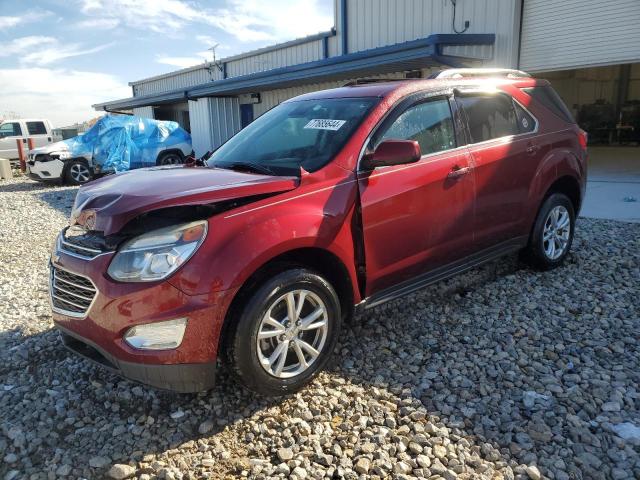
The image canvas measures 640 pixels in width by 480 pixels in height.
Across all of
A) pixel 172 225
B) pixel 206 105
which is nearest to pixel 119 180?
pixel 172 225

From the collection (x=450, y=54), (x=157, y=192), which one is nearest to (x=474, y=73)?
(x=157, y=192)

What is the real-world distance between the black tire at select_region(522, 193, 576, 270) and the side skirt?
6.4 inches

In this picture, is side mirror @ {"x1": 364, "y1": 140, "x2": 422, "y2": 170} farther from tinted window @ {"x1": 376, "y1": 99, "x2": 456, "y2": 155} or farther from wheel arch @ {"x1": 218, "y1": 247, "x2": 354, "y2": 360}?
wheel arch @ {"x1": 218, "y1": 247, "x2": 354, "y2": 360}

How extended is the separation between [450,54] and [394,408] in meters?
8.49

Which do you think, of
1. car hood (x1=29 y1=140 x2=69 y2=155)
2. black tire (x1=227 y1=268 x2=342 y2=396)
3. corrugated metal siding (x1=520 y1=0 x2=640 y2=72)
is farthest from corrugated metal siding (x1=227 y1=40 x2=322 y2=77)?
black tire (x1=227 y1=268 x2=342 y2=396)

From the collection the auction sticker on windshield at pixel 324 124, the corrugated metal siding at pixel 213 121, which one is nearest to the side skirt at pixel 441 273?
the auction sticker on windshield at pixel 324 124

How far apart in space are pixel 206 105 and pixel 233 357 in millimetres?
16066

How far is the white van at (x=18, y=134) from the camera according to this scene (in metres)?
18.8

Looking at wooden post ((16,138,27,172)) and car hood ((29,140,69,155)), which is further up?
car hood ((29,140,69,155))

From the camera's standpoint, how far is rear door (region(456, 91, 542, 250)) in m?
3.88

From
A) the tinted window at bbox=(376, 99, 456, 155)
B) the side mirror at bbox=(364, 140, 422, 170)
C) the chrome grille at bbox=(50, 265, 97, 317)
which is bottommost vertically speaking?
the chrome grille at bbox=(50, 265, 97, 317)

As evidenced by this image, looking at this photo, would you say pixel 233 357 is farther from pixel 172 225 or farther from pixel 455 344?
pixel 455 344

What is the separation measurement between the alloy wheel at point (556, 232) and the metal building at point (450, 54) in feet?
17.7

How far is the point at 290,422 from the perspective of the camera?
Result: 2744mm
